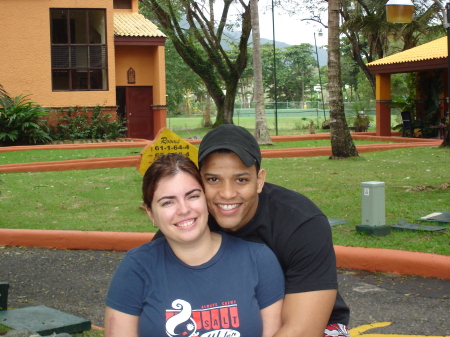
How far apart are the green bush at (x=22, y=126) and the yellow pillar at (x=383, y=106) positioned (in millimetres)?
12004

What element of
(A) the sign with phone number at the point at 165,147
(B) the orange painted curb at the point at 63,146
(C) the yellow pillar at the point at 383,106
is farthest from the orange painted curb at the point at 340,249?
(C) the yellow pillar at the point at 383,106

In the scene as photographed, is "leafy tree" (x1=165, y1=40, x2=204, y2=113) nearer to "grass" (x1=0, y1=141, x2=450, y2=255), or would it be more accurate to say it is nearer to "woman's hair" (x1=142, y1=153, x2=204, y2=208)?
"grass" (x1=0, y1=141, x2=450, y2=255)

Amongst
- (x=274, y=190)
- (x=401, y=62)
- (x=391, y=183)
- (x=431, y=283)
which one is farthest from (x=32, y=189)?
(x=401, y=62)

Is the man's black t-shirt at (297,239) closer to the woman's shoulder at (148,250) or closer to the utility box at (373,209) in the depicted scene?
the woman's shoulder at (148,250)

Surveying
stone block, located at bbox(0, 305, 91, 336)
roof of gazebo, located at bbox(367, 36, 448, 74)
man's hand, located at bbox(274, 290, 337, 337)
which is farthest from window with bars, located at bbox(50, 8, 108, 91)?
man's hand, located at bbox(274, 290, 337, 337)

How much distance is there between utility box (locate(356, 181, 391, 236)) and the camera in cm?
721

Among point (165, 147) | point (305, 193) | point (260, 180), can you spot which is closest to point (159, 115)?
point (305, 193)

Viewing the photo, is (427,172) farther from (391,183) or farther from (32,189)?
(32,189)

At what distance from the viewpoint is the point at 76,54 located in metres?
26.4

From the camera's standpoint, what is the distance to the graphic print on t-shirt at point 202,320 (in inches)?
103

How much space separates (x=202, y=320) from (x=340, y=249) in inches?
168

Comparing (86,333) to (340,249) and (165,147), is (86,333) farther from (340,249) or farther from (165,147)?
(165,147)

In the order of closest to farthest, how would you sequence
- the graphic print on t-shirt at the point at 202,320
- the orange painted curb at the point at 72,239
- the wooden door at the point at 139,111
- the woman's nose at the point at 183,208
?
the graphic print on t-shirt at the point at 202,320 → the woman's nose at the point at 183,208 → the orange painted curb at the point at 72,239 → the wooden door at the point at 139,111

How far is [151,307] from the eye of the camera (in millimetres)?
2670
